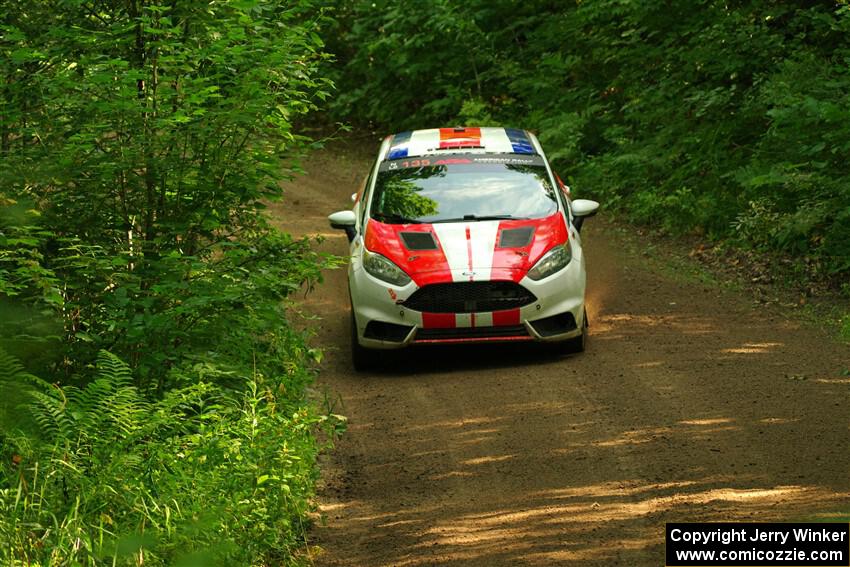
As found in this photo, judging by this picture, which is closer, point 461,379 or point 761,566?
point 761,566

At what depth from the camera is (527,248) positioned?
10.7 meters

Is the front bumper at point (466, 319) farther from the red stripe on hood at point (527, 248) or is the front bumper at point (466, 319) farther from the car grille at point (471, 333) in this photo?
the red stripe on hood at point (527, 248)

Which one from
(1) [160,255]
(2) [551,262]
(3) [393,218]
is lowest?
(2) [551,262]

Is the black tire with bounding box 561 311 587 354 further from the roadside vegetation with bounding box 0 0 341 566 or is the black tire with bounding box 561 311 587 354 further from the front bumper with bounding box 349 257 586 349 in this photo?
the roadside vegetation with bounding box 0 0 341 566

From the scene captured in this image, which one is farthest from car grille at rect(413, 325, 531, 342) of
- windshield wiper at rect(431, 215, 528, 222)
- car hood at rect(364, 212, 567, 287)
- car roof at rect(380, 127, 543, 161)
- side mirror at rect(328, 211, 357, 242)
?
car roof at rect(380, 127, 543, 161)

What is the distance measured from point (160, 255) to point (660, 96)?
1246 centimetres

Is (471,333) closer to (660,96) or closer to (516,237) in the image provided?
(516,237)

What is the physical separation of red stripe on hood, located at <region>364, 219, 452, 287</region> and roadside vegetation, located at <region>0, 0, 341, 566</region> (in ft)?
6.05

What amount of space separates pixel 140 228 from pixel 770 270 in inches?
308

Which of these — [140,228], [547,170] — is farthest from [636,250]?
[140,228]

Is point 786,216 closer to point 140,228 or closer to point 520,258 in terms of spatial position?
point 520,258

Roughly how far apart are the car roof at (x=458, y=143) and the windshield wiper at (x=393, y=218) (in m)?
1.03

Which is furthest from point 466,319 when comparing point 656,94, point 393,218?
point 656,94

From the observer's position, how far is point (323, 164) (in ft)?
83.8
